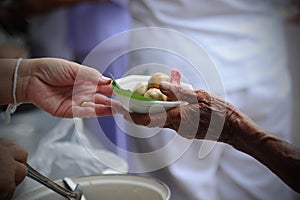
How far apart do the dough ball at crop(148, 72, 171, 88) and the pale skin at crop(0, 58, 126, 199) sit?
0.16 ft

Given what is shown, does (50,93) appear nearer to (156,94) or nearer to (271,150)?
(156,94)

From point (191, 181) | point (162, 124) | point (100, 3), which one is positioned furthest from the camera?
point (100, 3)

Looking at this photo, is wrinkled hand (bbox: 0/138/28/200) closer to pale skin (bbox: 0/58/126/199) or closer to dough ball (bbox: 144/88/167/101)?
pale skin (bbox: 0/58/126/199)

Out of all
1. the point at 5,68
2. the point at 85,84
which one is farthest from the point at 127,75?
the point at 5,68

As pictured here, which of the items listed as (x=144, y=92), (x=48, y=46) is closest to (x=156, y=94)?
(x=144, y=92)

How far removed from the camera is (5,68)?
0.63m

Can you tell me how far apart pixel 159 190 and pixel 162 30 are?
0.72 feet

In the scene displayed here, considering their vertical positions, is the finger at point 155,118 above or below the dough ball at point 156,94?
below

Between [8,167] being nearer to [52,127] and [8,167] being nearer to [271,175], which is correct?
[52,127]

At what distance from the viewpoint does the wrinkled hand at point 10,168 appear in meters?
0.61

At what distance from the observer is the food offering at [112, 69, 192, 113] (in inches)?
22.6

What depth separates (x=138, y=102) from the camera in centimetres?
58

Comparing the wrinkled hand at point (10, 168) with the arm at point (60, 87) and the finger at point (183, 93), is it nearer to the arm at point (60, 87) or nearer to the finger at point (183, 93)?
the arm at point (60, 87)

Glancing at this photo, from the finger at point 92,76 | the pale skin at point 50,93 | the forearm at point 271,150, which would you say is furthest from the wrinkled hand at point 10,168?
the forearm at point 271,150
